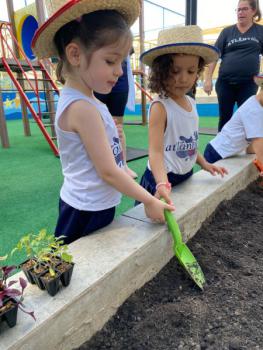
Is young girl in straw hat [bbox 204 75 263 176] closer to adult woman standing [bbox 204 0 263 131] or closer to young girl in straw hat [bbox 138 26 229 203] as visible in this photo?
adult woman standing [bbox 204 0 263 131]

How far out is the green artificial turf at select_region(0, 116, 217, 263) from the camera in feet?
6.58

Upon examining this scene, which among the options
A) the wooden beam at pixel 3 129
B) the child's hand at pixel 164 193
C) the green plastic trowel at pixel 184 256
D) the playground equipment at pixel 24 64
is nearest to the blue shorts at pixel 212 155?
the child's hand at pixel 164 193

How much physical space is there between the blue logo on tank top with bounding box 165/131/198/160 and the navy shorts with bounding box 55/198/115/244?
2.02 ft

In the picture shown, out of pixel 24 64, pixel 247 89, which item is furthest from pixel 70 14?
pixel 24 64

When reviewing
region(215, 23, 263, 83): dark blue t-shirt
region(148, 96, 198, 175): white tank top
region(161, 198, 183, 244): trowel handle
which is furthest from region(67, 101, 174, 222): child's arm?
region(215, 23, 263, 83): dark blue t-shirt

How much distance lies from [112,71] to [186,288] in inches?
35.1

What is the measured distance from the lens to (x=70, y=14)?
0.99 meters

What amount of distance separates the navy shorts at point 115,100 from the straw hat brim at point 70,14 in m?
1.31

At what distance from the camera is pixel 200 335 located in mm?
1030

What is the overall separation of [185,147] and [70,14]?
1060 mm

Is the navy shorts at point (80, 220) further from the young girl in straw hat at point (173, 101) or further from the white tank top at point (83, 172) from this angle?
the young girl in straw hat at point (173, 101)

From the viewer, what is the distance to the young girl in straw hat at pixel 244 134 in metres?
2.48

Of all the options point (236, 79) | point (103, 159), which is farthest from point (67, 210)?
point (236, 79)

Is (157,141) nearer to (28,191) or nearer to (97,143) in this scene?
(97,143)
